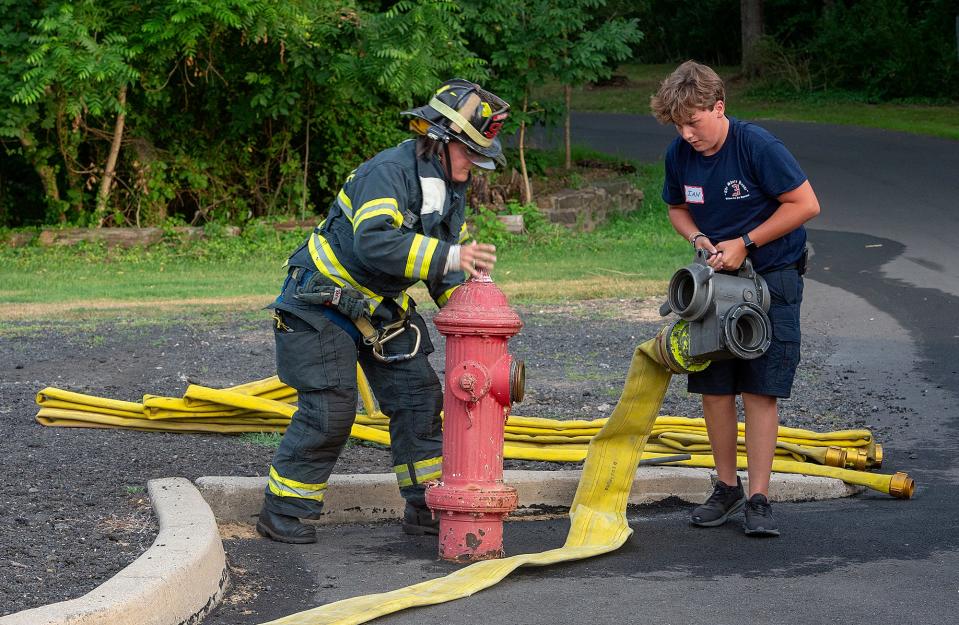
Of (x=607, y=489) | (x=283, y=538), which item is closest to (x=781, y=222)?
(x=607, y=489)

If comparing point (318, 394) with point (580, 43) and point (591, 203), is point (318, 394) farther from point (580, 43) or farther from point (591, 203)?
point (580, 43)

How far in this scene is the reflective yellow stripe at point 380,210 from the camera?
172 inches

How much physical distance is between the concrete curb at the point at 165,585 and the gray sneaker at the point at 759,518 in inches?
76.0

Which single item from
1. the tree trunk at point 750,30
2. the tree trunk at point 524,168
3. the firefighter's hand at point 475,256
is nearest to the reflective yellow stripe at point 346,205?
the firefighter's hand at point 475,256

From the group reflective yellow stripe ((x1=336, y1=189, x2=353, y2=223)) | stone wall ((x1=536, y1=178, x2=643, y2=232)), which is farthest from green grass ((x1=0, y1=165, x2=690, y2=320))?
reflective yellow stripe ((x1=336, y1=189, x2=353, y2=223))

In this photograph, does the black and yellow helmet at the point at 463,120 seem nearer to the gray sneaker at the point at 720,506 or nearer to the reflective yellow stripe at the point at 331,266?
the reflective yellow stripe at the point at 331,266

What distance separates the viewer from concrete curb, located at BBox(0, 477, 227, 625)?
3.28 meters

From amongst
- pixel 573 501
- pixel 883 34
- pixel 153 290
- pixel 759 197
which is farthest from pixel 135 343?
pixel 883 34

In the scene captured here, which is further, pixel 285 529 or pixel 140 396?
pixel 140 396

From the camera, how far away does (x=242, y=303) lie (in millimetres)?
11750

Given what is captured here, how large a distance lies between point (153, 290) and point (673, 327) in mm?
8936

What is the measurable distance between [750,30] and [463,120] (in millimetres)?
35481

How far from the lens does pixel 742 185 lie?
4.74 metres

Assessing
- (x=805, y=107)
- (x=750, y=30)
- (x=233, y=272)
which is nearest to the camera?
(x=233, y=272)
